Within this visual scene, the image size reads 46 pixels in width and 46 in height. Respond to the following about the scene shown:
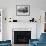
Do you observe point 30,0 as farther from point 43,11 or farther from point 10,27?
point 10,27

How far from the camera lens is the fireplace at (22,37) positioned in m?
8.29

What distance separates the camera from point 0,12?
7.93 meters

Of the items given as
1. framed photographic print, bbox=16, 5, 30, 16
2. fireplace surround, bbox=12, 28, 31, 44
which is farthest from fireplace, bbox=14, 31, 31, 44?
framed photographic print, bbox=16, 5, 30, 16

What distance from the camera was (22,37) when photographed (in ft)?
27.4

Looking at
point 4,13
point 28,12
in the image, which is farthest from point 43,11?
point 4,13

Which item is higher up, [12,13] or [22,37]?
[12,13]

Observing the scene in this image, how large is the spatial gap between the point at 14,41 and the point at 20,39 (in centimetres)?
40

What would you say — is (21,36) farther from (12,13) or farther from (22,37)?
(12,13)

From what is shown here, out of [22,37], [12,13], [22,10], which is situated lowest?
[22,37]

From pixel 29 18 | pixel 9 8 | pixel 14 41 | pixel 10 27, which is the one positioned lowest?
pixel 14 41

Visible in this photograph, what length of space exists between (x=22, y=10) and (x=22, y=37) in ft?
5.42

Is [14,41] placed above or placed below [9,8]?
below

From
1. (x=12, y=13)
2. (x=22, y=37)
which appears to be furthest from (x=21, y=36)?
(x=12, y=13)

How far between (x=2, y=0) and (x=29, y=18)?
1936 mm
